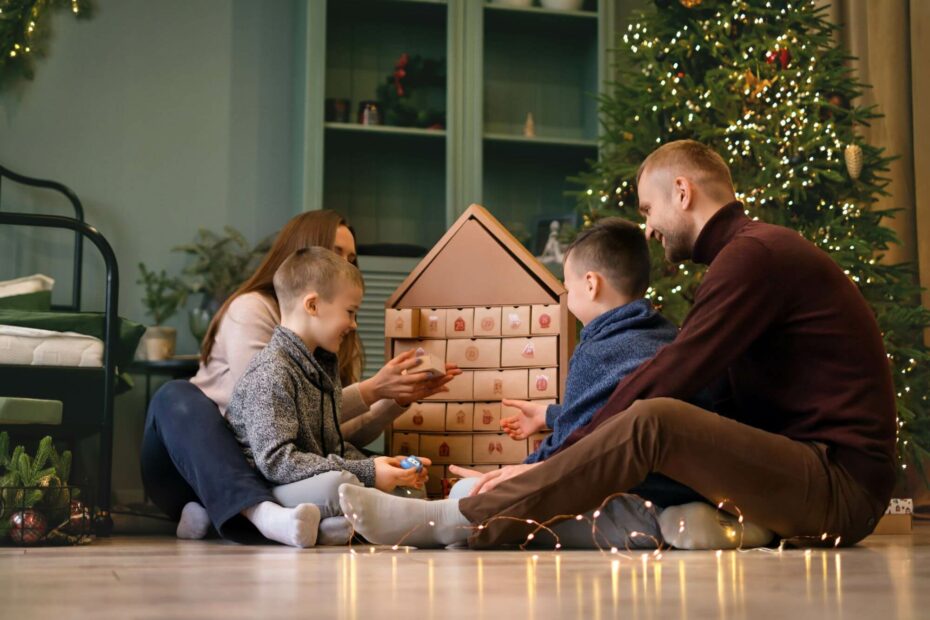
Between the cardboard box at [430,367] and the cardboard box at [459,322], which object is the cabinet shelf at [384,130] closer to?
the cardboard box at [459,322]

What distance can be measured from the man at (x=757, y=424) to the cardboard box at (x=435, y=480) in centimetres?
65

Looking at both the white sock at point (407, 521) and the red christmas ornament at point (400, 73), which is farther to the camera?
the red christmas ornament at point (400, 73)

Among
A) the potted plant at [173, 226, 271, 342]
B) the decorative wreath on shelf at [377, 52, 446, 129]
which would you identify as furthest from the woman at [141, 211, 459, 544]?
the decorative wreath on shelf at [377, 52, 446, 129]

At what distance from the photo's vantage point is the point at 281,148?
4523mm

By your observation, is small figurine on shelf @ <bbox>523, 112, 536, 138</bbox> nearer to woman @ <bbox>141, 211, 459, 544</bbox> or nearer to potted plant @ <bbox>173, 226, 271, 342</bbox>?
potted plant @ <bbox>173, 226, 271, 342</bbox>

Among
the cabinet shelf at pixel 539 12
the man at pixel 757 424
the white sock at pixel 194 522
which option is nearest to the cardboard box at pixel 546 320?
the man at pixel 757 424

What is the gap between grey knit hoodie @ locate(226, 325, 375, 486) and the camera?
228 cm

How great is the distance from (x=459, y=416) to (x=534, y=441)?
0.21m

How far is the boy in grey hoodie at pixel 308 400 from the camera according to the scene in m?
2.27

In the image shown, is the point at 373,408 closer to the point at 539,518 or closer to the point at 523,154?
the point at 539,518

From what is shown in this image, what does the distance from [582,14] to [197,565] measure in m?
3.40

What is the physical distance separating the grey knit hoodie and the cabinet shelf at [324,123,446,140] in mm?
1871

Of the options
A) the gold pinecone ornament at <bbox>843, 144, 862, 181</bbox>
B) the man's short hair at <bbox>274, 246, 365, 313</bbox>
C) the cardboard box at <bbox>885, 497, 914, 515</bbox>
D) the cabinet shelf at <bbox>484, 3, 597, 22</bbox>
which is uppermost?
the cabinet shelf at <bbox>484, 3, 597, 22</bbox>

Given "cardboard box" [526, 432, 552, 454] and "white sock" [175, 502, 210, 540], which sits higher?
"cardboard box" [526, 432, 552, 454]
